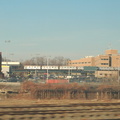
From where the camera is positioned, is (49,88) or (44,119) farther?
(49,88)

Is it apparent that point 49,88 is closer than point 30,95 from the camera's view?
No

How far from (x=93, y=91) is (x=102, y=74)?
2180 inches

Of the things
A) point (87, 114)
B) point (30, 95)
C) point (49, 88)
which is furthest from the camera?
point (49, 88)

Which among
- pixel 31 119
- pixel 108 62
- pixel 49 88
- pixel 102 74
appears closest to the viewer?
pixel 31 119

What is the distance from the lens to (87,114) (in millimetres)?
13328

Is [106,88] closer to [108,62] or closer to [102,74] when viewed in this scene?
[102,74]

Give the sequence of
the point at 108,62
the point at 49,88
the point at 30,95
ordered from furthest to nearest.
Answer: the point at 108,62, the point at 49,88, the point at 30,95

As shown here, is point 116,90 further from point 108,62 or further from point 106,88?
point 108,62

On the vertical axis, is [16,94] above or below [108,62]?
below

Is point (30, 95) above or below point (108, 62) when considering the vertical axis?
below

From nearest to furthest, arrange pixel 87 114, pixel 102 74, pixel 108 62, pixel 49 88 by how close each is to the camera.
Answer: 1. pixel 87 114
2. pixel 49 88
3. pixel 102 74
4. pixel 108 62

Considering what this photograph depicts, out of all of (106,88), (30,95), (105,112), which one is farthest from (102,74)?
(105,112)

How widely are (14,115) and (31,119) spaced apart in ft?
3.84

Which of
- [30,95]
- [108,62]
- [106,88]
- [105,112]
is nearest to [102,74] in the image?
[108,62]
